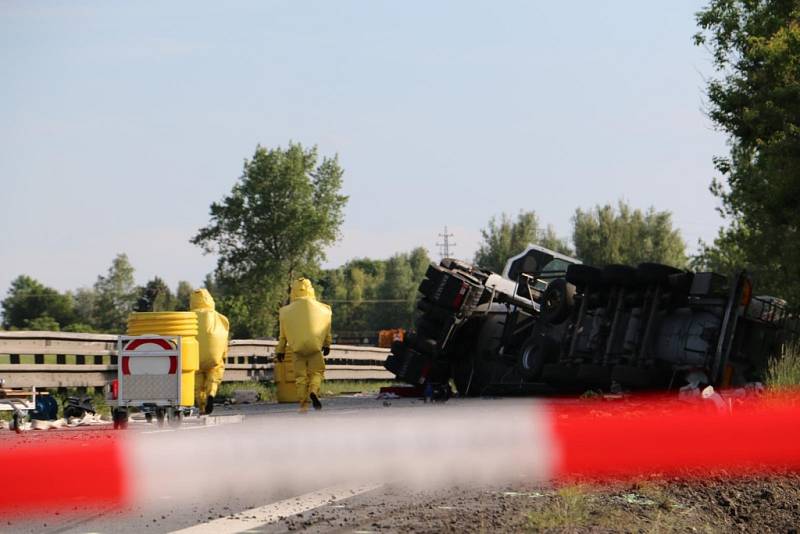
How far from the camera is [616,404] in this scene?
16562mm

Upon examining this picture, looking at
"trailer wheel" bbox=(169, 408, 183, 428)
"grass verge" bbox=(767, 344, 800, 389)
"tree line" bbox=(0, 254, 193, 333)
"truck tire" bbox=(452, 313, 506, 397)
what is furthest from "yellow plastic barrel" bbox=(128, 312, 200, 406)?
"tree line" bbox=(0, 254, 193, 333)

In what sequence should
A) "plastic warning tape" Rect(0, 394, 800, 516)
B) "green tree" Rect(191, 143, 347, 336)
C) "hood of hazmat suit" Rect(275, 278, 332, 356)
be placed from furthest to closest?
1. "green tree" Rect(191, 143, 347, 336)
2. "hood of hazmat suit" Rect(275, 278, 332, 356)
3. "plastic warning tape" Rect(0, 394, 800, 516)

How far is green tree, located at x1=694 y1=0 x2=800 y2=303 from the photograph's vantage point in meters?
23.4

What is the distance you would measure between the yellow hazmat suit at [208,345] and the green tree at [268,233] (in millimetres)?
51210

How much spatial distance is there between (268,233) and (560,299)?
50.3 metres

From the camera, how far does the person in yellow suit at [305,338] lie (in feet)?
61.0

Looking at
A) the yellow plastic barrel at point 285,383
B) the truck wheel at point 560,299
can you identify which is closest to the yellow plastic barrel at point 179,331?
the truck wheel at point 560,299

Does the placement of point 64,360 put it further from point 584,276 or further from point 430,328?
point 584,276

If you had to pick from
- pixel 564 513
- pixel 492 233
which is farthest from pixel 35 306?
pixel 564 513

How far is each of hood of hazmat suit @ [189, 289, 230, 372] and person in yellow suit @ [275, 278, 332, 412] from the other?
1557 millimetres

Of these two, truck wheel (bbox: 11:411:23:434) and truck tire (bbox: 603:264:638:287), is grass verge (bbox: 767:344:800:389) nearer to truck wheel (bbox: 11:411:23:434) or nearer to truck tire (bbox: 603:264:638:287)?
truck tire (bbox: 603:264:638:287)

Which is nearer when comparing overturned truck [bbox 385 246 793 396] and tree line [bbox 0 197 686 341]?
overturned truck [bbox 385 246 793 396]

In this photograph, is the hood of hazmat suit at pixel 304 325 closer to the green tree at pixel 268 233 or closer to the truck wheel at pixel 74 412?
Answer: the truck wheel at pixel 74 412

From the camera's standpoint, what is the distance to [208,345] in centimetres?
1675
